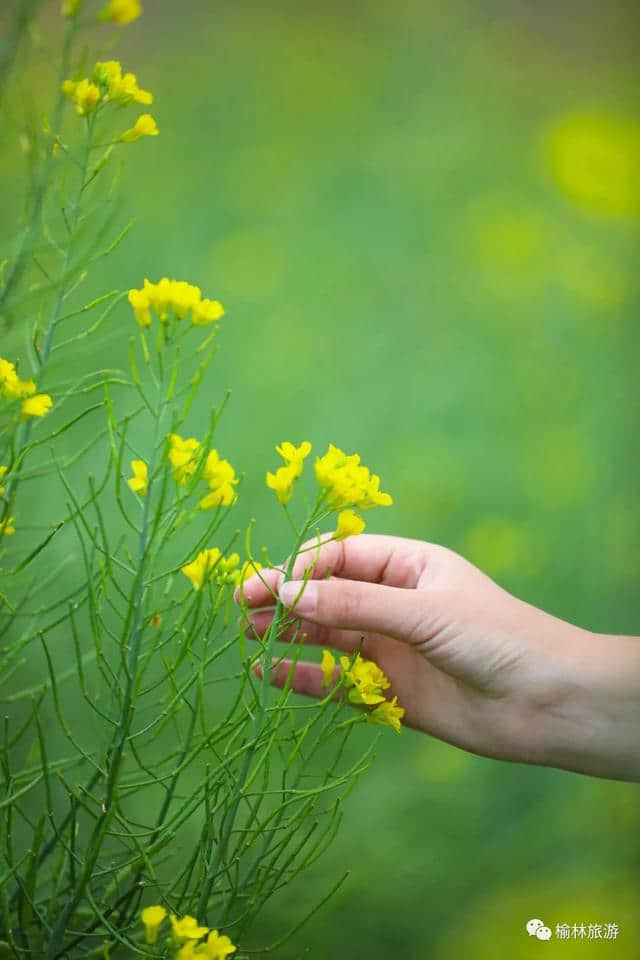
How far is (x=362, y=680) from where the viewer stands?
659 mm

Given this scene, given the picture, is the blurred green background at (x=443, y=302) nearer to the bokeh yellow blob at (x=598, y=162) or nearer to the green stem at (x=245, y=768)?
the bokeh yellow blob at (x=598, y=162)

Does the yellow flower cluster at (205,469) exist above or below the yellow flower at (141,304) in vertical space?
below

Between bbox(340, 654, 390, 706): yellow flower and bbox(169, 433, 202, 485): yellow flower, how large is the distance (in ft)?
0.58

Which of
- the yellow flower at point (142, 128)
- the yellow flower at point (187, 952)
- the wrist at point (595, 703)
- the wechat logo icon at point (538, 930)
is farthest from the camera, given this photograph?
the wechat logo icon at point (538, 930)

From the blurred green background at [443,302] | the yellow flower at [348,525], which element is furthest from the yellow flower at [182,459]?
the blurred green background at [443,302]

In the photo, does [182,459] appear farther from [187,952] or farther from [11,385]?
[187,952]

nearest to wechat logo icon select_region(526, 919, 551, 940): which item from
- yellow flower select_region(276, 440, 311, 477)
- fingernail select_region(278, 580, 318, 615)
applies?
fingernail select_region(278, 580, 318, 615)

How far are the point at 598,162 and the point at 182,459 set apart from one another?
618 mm

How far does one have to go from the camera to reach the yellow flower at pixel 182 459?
595 millimetres

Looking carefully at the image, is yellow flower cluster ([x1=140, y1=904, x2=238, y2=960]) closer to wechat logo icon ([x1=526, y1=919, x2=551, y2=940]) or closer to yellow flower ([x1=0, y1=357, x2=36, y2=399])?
yellow flower ([x1=0, y1=357, x2=36, y2=399])

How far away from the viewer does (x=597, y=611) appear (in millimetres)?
960

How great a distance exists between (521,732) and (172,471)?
41cm

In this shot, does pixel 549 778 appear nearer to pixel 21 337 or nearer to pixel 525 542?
pixel 525 542

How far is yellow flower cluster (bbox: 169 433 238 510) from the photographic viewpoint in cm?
60
